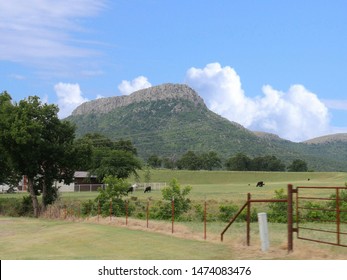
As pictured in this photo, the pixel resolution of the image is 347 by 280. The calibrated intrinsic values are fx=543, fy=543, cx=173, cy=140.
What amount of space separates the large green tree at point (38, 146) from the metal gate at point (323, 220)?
2323 centimetres

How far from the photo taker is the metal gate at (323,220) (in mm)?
17805

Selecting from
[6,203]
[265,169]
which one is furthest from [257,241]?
[265,169]

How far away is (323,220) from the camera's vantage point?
74.1 feet

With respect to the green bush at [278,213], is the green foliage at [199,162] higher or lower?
higher

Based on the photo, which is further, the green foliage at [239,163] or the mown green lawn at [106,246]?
the green foliage at [239,163]

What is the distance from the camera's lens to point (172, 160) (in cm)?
18475

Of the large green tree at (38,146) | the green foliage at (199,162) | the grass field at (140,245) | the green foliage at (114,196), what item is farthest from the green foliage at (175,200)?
the green foliage at (199,162)

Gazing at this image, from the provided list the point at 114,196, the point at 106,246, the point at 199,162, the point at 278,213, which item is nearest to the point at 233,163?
the point at 199,162

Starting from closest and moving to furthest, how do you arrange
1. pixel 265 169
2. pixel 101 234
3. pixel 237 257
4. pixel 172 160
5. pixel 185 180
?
pixel 237 257 < pixel 101 234 < pixel 185 180 < pixel 265 169 < pixel 172 160

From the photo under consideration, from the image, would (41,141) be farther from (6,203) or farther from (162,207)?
(162,207)

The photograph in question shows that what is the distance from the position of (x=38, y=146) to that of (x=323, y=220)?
3455 cm

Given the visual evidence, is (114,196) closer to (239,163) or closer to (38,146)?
(38,146)

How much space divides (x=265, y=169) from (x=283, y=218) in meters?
132

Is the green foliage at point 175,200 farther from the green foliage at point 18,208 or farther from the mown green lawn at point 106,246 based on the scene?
the green foliage at point 18,208
